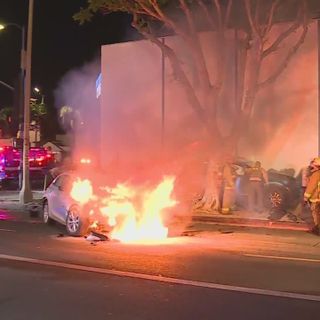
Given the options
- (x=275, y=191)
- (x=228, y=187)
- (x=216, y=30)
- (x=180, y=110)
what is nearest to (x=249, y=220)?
(x=228, y=187)

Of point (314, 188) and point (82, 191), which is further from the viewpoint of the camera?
point (314, 188)

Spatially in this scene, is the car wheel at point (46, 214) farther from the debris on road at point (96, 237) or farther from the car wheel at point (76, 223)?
the debris on road at point (96, 237)

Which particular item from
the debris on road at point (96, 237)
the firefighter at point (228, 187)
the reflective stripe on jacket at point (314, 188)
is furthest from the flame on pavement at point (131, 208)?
the firefighter at point (228, 187)

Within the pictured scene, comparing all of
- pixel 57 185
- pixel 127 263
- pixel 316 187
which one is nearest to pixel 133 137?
pixel 57 185

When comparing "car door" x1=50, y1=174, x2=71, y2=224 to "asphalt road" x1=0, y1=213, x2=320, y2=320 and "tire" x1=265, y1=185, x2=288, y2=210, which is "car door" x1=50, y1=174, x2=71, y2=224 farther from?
"tire" x1=265, y1=185, x2=288, y2=210

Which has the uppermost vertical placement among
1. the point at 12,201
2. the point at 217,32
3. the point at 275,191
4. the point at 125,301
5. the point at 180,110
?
the point at 217,32

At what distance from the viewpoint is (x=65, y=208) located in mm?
13703

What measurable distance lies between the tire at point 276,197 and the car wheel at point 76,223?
22.1ft

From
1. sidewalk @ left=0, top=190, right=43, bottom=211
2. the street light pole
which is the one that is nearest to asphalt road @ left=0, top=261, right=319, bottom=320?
sidewalk @ left=0, top=190, right=43, bottom=211

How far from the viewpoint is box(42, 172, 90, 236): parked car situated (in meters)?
13.0

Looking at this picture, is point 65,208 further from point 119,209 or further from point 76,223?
point 119,209

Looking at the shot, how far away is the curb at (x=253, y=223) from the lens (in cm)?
1536

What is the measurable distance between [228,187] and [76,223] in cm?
617

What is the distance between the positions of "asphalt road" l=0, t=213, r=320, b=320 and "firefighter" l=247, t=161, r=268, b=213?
4987mm
